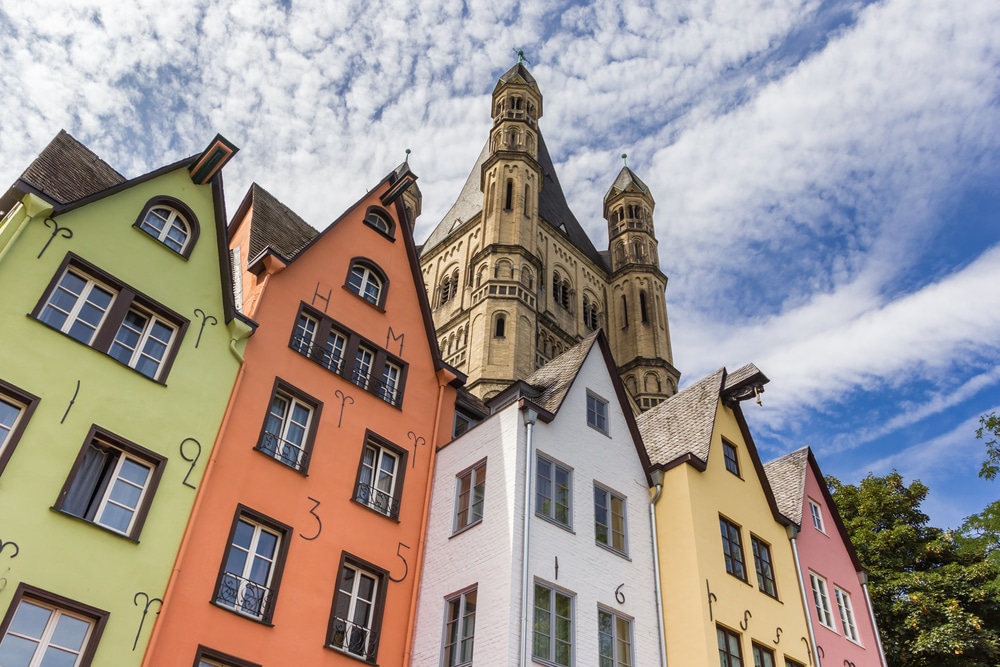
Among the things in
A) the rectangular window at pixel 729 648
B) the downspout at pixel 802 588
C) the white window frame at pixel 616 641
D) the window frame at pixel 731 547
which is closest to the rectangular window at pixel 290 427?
the white window frame at pixel 616 641

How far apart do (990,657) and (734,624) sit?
1224cm

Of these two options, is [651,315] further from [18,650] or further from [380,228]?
[18,650]

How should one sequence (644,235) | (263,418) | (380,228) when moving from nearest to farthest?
(263,418)
(380,228)
(644,235)

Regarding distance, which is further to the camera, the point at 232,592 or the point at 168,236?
the point at 168,236

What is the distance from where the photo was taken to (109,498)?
1247 cm

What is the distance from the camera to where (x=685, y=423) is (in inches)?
850

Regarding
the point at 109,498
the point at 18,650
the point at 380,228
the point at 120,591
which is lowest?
the point at 18,650

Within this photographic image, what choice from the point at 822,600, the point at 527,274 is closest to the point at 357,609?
the point at 822,600

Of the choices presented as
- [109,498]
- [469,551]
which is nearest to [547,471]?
[469,551]

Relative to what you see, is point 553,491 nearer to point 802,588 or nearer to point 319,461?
point 319,461

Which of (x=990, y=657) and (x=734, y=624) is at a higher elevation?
(x=990, y=657)

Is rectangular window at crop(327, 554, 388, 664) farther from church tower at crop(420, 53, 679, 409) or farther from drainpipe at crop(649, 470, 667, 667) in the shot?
church tower at crop(420, 53, 679, 409)

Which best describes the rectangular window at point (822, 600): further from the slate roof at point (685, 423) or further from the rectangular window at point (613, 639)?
the rectangular window at point (613, 639)

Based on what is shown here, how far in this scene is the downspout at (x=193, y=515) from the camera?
465 inches
